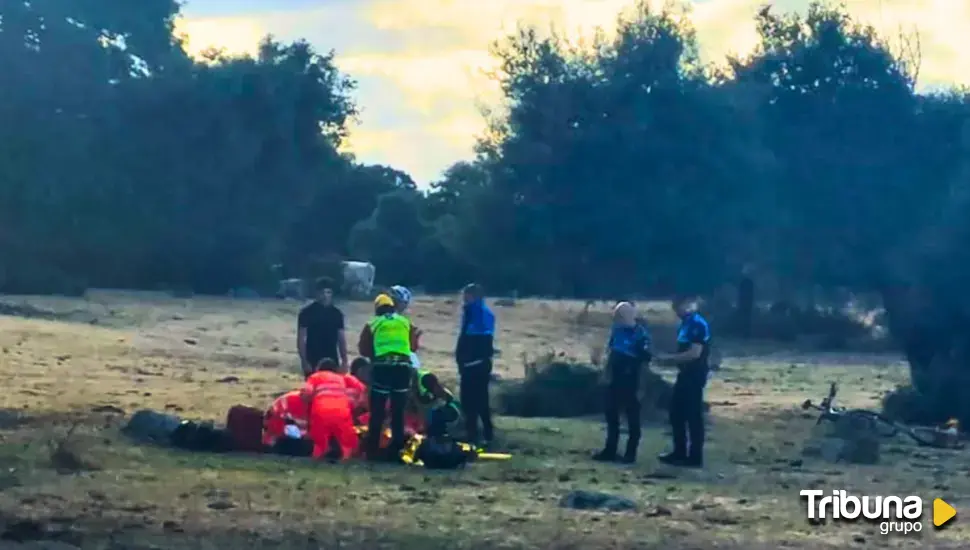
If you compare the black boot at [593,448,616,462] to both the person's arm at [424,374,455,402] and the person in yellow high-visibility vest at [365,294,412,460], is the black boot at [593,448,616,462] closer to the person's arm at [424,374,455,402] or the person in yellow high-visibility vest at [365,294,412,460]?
the person's arm at [424,374,455,402]

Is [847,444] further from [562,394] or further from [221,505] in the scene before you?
[221,505]

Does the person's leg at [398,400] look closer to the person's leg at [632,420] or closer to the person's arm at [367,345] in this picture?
the person's arm at [367,345]

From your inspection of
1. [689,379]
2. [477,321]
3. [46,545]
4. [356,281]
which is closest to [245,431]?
[477,321]

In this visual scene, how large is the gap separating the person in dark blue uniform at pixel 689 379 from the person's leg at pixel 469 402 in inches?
82.7

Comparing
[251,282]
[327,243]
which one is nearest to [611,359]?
[251,282]

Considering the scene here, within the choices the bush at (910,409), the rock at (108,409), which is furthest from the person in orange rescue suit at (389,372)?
the bush at (910,409)

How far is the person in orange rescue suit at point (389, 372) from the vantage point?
57.0ft

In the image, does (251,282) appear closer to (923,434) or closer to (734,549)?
(923,434)

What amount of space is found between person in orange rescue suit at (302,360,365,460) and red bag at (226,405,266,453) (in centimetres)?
50

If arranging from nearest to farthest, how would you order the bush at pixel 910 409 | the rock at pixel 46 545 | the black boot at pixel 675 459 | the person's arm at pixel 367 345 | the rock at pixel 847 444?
the rock at pixel 46 545, the person's arm at pixel 367 345, the black boot at pixel 675 459, the rock at pixel 847 444, the bush at pixel 910 409

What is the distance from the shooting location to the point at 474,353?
760 inches

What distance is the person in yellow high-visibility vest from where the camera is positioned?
17359mm

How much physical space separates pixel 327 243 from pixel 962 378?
2063 inches

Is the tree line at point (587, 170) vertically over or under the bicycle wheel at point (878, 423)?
over
